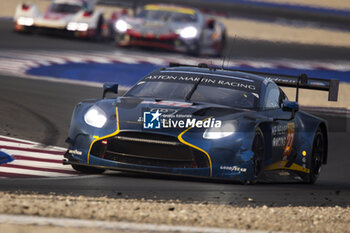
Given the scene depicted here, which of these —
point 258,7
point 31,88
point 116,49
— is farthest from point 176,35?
point 258,7

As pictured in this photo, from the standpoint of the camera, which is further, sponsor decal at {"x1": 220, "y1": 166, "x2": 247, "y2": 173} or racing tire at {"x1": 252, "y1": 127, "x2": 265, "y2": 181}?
racing tire at {"x1": 252, "y1": 127, "x2": 265, "y2": 181}

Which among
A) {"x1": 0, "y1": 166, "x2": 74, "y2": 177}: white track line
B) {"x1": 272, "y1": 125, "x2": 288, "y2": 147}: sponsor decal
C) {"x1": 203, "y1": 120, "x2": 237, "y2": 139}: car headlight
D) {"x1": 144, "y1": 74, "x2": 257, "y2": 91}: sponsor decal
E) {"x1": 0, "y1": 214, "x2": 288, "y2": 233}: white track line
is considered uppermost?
{"x1": 144, "y1": 74, "x2": 257, "y2": 91}: sponsor decal

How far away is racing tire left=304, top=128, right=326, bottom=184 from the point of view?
9.85m

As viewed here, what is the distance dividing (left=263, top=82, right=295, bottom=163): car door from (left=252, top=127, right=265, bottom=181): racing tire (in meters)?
0.16

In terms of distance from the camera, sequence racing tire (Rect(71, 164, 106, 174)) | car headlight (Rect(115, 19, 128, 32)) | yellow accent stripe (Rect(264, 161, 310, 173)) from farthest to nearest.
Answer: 1. car headlight (Rect(115, 19, 128, 32))
2. yellow accent stripe (Rect(264, 161, 310, 173))
3. racing tire (Rect(71, 164, 106, 174))

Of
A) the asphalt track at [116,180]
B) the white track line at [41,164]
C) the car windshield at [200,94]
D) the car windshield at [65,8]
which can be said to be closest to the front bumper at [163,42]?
the car windshield at [65,8]

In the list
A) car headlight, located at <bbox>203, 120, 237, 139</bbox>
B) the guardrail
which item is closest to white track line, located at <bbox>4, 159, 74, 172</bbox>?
car headlight, located at <bbox>203, 120, 237, 139</bbox>

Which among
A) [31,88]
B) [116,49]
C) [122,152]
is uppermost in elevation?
[116,49]

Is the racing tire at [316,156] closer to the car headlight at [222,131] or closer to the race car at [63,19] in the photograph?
the car headlight at [222,131]

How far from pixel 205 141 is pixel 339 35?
1241 inches

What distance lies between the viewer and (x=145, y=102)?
855 cm

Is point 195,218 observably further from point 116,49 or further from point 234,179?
point 116,49

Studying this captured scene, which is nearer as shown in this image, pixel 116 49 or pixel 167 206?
pixel 167 206

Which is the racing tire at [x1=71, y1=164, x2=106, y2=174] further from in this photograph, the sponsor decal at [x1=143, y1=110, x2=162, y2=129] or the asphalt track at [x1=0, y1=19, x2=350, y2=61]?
the asphalt track at [x1=0, y1=19, x2=350, y2=61]
